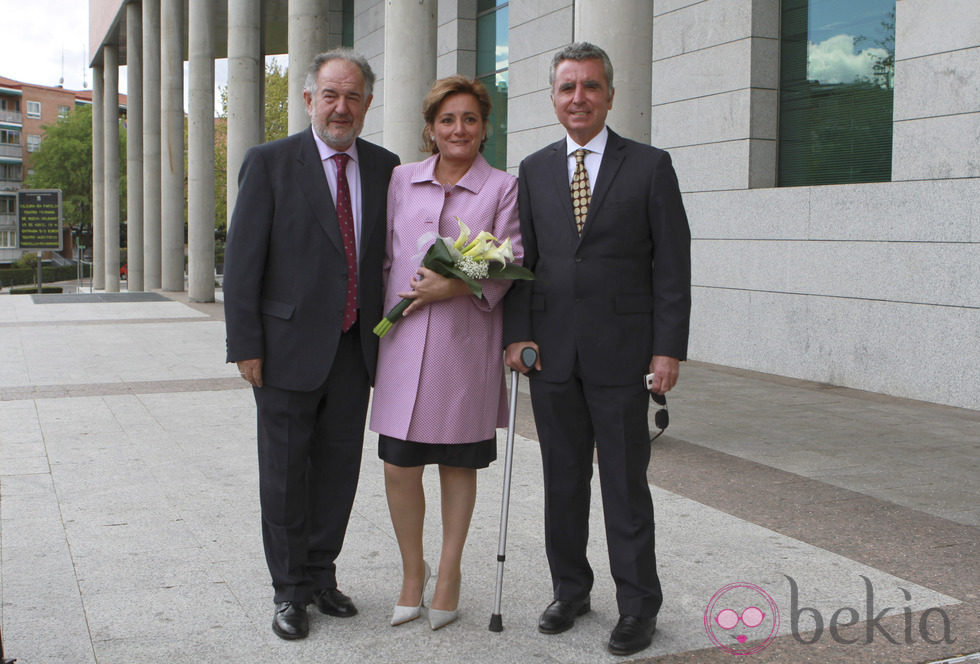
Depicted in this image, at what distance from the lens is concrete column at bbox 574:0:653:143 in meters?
8.16

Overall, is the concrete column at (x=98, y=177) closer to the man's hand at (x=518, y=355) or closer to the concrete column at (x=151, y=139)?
the concrete column at (x=151, y=139)

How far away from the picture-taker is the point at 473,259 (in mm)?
3666

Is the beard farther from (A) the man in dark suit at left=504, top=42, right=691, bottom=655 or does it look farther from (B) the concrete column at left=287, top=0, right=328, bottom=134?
(B) the concrete column at left=287, top=0, right=328, bottom=134

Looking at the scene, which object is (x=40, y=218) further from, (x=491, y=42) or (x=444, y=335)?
(x=444, y=335)

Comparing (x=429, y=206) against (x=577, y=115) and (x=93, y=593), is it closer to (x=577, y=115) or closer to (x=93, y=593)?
(x=577, y=115)

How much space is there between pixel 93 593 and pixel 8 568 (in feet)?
2.00

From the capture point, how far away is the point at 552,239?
3930 mm

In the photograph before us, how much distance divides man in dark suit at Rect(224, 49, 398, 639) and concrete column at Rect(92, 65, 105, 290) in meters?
43.7

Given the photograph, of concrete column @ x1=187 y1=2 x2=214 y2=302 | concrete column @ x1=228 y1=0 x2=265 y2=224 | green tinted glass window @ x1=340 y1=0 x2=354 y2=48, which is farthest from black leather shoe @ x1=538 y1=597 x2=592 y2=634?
green tinted glass window @ x1=340 y1=0 x2=354 y2=48

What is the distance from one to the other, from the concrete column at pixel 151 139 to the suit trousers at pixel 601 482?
32188 mm

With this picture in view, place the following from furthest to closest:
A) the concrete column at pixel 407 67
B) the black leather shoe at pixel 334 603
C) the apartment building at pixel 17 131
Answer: the apartment building at pixel 17 131 → the concrete column at pixel 407 67 → the black leather shoe at pixel 334 603

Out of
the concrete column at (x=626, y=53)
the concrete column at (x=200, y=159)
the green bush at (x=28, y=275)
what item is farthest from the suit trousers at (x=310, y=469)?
the green bush at (x=28, y=275)

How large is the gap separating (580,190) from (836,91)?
9.00m

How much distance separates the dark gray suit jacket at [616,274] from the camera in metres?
3.82
